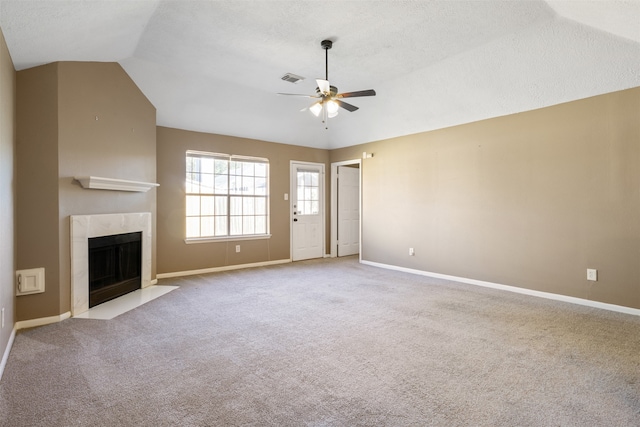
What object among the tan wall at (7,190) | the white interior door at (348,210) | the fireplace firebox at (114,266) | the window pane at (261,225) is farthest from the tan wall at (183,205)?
the tan wall at (7,190)

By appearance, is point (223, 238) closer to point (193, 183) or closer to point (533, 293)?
point (193, 183)

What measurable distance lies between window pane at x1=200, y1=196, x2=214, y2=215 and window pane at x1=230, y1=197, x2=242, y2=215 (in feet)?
1.25

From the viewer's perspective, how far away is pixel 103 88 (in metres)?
4.04

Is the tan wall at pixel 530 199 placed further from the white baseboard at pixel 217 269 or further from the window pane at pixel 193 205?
the window pane at pixel 193 205

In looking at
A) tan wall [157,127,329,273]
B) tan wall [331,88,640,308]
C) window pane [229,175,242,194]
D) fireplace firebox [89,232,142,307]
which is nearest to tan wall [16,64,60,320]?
fireplace firebox [89,232,142,307]

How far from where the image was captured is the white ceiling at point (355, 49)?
9.77 feet

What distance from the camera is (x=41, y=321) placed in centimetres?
339

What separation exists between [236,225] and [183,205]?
1.06 meters

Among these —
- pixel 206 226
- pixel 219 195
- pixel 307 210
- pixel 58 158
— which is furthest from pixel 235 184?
pixel 58 158

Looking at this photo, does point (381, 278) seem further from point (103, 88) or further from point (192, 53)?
point (103, 88)

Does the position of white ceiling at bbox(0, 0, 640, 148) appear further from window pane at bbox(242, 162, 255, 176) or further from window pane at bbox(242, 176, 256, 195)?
window pane at bbox(242, 176, 256, 195)

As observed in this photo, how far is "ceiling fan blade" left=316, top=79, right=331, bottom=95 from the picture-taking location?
11.5 ft

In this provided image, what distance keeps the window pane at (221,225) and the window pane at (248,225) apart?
37cm

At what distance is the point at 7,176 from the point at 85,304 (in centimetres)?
168
